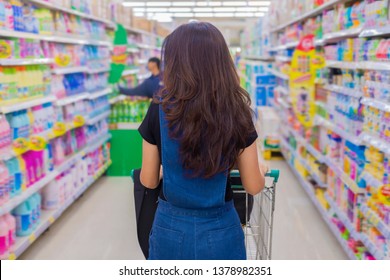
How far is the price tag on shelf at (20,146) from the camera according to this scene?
3818 mm

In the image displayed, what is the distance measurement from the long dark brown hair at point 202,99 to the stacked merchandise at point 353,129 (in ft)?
5.39

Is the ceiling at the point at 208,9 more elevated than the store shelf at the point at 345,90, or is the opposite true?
the ceiling at the point at 208,9

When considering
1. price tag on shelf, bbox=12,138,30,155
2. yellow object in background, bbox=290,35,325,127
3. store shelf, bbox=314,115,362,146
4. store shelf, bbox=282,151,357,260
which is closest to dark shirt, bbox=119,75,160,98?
yellow object in background, bbox=290,35,325,127

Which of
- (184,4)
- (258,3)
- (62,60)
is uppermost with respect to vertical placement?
(184,4)

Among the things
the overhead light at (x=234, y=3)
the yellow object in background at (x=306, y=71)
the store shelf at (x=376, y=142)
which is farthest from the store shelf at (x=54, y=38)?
the overhead light at (x=234, y=3)

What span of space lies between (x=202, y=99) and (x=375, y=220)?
6.91 ft

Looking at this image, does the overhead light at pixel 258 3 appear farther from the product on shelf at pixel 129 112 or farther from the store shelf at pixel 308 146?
the product on shelf at pixel 129 112

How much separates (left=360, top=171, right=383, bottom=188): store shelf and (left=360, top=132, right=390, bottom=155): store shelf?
23cm

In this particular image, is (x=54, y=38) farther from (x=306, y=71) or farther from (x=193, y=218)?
(x=193, y=218)

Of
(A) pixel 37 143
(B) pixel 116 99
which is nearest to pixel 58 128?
(A) pixel 37 143

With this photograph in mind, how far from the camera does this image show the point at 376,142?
3326 millimetres

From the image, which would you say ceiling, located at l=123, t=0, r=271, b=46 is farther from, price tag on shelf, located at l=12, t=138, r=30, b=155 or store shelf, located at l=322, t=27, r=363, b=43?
price tag on shelf, located at l=12, t=138, r=30, b=155

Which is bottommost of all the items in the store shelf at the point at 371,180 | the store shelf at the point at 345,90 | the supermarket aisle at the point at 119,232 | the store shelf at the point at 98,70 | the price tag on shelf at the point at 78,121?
the supermarket aisle at the point at 119,232
